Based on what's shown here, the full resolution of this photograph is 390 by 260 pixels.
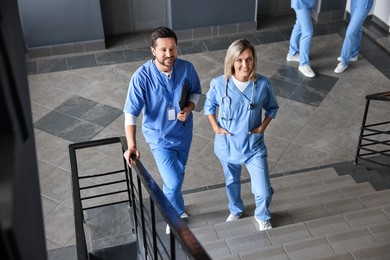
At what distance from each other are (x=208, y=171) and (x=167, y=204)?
3.08 meters

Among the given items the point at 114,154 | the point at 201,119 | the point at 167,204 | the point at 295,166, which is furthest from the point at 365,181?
the point at 167,204

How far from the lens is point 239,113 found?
316 centimetres

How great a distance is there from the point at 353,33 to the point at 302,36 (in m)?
0.66

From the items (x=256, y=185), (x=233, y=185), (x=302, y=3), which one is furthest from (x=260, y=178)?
(x=302, y=3)

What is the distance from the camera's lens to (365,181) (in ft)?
14.4

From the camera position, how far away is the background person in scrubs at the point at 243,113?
9.94 ft

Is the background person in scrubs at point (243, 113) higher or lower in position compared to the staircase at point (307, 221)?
higher

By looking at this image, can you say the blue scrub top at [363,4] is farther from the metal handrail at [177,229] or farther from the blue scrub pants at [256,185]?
the metal handrail at [177,229]

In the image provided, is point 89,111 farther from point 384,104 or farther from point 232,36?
point 384,104

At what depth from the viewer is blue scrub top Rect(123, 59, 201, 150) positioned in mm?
3117

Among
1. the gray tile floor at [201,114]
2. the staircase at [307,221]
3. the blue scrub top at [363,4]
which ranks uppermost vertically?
the blue scrub top at [363,4]

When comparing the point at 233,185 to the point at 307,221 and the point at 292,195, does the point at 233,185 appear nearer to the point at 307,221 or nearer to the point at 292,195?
the point at 307,221

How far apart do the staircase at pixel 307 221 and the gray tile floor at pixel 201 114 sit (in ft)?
1.56

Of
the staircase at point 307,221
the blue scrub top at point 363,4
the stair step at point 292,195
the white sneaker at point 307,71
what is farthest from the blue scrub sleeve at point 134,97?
the blue scrub top at point 363,4
